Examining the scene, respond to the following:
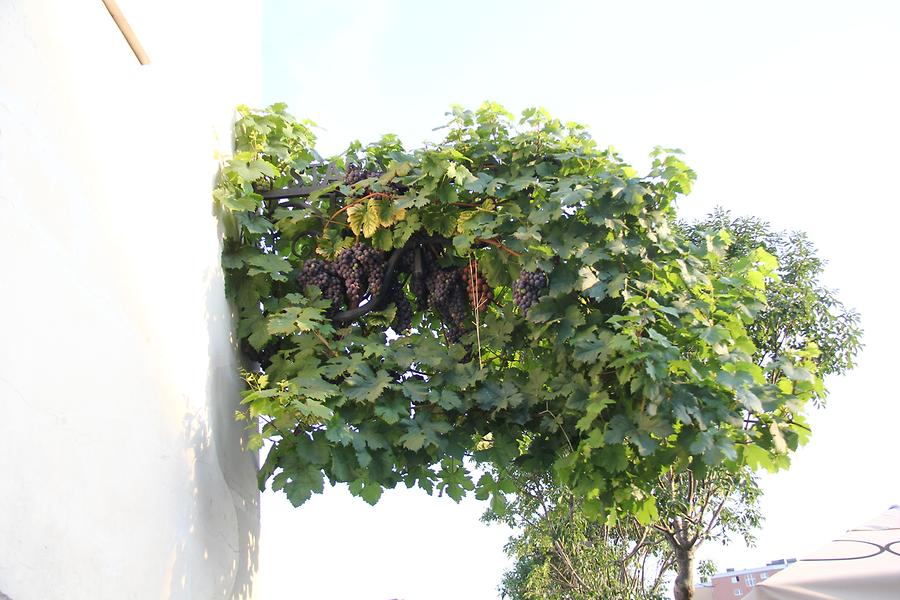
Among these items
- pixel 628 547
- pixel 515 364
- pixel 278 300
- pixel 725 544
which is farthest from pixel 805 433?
pixel 628 547

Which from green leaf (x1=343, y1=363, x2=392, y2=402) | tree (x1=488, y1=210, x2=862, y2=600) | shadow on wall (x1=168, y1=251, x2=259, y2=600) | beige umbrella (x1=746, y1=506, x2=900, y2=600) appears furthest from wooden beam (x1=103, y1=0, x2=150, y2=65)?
tree (x1=488, y1=210, x2=862, y2=600)

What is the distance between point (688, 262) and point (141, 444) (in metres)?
1.58

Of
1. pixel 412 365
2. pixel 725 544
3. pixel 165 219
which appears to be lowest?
pixel 412 365

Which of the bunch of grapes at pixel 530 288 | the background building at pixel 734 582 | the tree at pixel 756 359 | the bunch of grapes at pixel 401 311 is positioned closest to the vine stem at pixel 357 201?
the bunch of grapes at pixel 401 311

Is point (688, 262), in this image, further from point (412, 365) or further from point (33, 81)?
point (33, 81)

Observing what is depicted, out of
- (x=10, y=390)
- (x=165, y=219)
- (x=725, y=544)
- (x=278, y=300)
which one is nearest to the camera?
(x=10, y=390)

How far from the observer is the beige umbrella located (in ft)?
8.41

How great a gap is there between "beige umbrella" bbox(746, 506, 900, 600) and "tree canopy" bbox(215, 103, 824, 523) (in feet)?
1.87

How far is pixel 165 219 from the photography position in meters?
2.19

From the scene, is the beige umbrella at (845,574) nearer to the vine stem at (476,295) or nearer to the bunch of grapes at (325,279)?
the vine stem at (476,295)

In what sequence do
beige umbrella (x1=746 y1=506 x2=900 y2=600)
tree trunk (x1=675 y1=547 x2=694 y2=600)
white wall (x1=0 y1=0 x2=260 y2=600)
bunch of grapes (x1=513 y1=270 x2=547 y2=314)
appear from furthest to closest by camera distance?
1. tree trunk (x1=675 y1=547 x2=694 y2=600)
2. beige umbrella (x1=746 y1=506 x2=900 y2=600)
3. bunch of grapes (x1=513 y1=270 x2=547 y2=314)
4. white wall (x1=0 y1=0 x2=260 y2=600)

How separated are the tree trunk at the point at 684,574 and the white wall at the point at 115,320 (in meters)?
5.70

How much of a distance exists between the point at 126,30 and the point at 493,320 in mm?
1326

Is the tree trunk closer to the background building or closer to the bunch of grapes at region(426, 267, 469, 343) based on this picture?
the bunch of grapes at region(426, 267, 469, 343)
